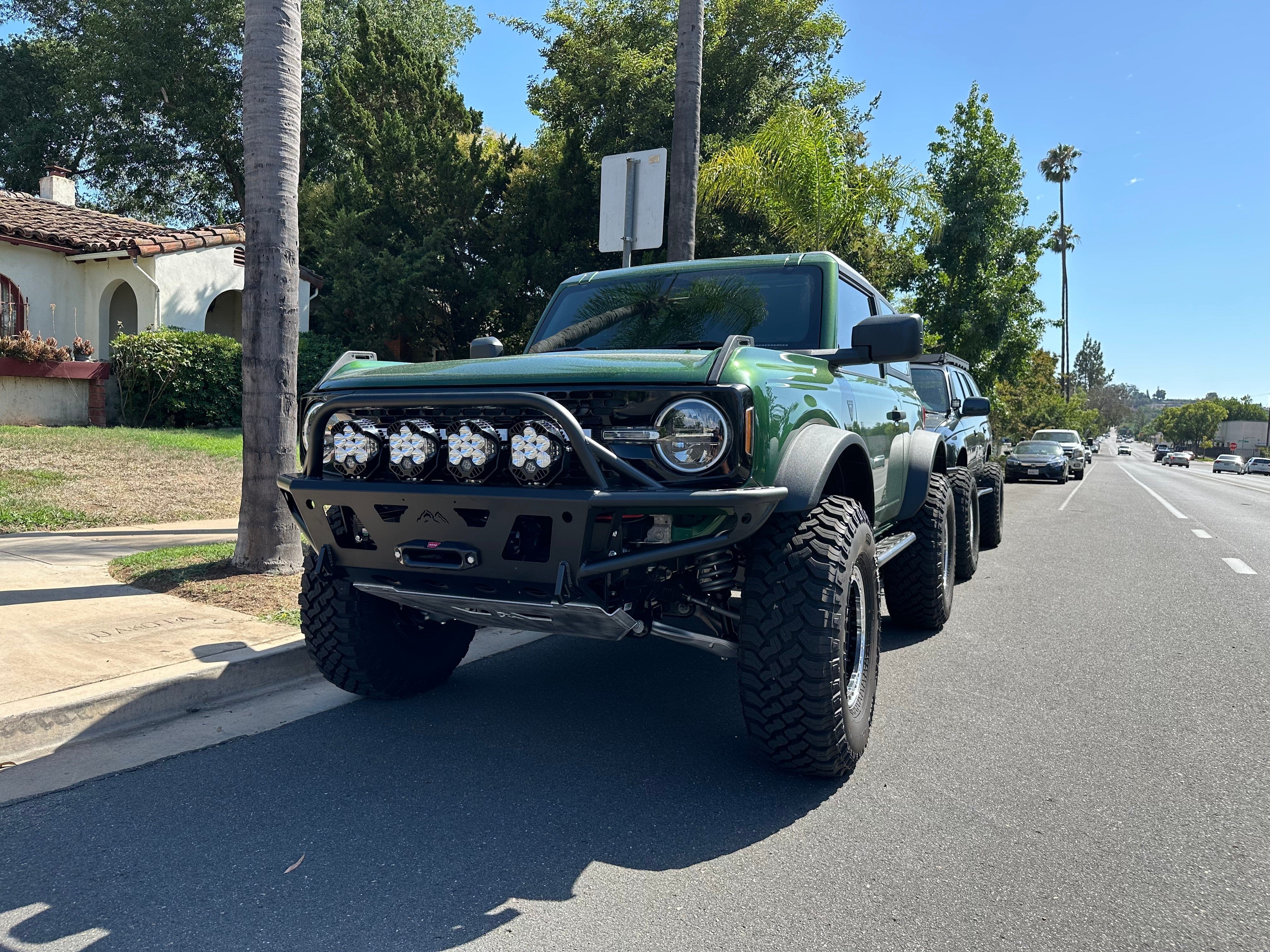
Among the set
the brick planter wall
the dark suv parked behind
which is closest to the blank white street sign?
the dark suv parked behind

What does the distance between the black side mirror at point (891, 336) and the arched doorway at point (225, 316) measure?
21055 millimetres

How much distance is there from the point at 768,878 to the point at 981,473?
7521 mm

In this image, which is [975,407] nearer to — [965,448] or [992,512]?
[965,448]

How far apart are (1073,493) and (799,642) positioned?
20854mm

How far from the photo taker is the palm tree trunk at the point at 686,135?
31.7ft

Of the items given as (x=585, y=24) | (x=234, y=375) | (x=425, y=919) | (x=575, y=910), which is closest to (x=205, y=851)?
(x=425, y=919)

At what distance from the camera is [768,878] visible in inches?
110

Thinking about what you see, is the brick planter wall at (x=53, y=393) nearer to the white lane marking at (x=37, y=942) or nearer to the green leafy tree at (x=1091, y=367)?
the white lane marking at (x=37, y=942)

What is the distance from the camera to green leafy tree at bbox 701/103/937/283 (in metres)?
15.0

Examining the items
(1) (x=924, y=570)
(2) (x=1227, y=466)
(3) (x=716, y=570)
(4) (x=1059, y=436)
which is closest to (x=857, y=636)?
(3) (x=716, y=570)

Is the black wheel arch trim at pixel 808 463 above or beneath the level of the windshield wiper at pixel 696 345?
beneath

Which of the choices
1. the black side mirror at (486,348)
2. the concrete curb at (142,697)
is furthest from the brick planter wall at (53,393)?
the black side mirror at (486,348)

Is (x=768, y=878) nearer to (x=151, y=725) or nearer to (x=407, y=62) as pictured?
(x=151, y=725)

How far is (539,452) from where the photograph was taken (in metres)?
3.07
